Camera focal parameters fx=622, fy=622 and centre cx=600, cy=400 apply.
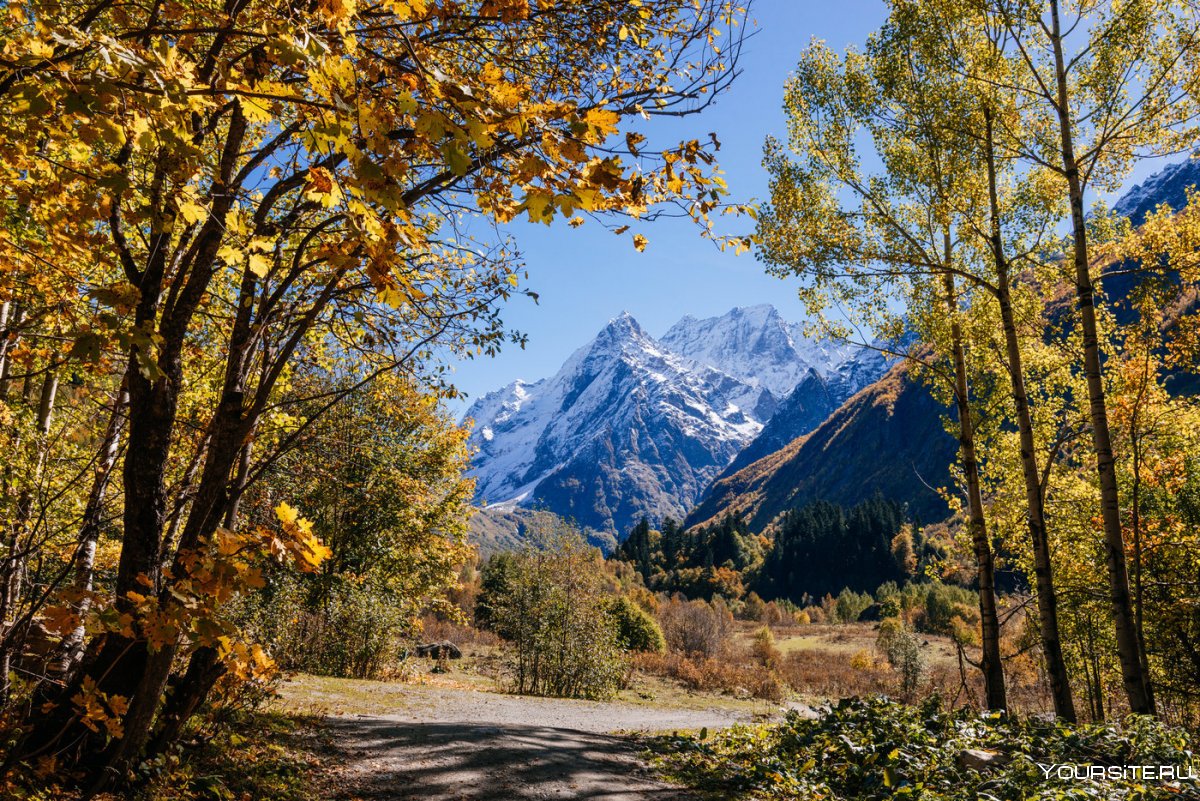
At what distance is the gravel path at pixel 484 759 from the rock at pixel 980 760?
9.73ft

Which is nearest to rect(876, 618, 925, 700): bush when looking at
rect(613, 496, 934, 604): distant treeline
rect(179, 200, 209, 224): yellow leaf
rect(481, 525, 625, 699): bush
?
rect(481, 525, 625, 699): bush

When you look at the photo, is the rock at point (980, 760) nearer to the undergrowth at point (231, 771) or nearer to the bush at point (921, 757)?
the bush at point (921, 757)

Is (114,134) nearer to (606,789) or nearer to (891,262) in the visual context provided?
(606,789)

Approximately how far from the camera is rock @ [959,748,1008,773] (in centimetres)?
Result: 642

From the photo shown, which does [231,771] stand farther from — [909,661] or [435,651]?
[909,661]

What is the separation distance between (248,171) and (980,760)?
28.6ft

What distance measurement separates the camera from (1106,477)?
25.9 feet

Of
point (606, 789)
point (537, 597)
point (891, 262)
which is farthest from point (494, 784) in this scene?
point (537, 597)

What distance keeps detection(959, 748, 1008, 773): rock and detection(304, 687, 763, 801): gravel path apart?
297cm

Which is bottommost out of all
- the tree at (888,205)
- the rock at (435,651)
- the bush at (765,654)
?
the bush at (765,654)

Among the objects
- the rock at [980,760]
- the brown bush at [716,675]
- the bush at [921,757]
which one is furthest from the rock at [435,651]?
the rock at [980,760]

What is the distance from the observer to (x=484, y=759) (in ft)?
26.1

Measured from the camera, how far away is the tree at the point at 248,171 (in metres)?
1.93

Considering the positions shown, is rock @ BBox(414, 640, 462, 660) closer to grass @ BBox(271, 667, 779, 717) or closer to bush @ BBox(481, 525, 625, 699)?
grass @ BBox(271, 667, 779, 717)
